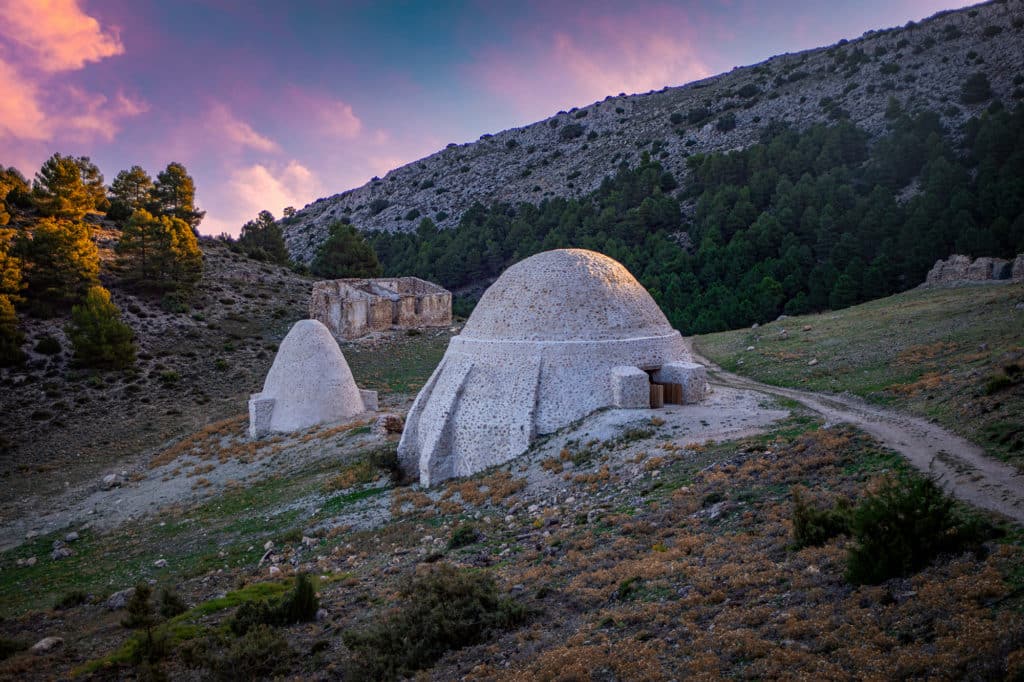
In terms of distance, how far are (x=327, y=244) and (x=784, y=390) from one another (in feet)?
164

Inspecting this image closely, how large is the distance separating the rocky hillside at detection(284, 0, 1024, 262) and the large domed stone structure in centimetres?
5176

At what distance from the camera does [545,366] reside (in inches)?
636

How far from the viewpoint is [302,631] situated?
28.0ft

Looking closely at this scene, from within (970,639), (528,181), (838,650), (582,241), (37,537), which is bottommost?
(37,537)

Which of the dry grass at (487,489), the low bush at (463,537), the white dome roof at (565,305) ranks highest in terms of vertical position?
the white dome roof at (565,305)

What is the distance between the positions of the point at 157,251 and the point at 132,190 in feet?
55.0

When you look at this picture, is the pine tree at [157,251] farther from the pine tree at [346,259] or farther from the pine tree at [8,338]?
the pine tree at [346,259]

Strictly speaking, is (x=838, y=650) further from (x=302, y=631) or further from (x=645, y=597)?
(x=302, y=631)

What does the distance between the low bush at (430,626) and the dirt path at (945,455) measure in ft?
17.9

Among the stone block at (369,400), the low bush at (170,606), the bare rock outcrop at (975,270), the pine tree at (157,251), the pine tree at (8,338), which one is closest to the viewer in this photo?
the low bush at (170,606)

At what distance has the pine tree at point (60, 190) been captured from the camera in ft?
147

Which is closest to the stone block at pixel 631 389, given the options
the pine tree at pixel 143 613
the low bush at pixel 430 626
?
the low bush at pixel 430 626

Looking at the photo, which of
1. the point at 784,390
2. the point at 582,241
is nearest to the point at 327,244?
the point at 582,241

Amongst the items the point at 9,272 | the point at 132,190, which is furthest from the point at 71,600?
the point at 132,190
